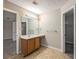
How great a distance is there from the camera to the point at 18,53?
137 inches

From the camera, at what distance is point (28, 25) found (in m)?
4.42

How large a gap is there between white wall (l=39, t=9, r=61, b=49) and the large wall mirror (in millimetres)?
372

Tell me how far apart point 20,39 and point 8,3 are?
5.61ft

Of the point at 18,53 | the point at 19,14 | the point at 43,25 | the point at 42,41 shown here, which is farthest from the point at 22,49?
the point at 43,25

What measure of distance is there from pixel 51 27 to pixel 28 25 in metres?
1.47

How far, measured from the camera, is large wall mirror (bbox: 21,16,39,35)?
3928mm

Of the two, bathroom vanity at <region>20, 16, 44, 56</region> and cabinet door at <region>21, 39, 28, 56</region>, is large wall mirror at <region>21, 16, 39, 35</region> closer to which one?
bathroom vanity at <region>20, 16, 44, 56</region>

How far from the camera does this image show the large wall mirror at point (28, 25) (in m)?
3.93

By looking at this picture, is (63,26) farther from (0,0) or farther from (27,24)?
(0,0)

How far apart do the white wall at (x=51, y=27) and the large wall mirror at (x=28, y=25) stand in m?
0.37

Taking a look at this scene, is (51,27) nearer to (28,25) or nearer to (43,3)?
(28,25)

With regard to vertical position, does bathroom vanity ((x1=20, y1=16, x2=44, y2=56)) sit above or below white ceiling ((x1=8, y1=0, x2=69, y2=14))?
below

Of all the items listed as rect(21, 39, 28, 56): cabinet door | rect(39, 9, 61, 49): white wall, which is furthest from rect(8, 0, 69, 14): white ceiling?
rect(21, 39, 28, 56): cabinet door

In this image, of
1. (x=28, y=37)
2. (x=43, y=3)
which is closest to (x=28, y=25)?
(x=28, y=37)
